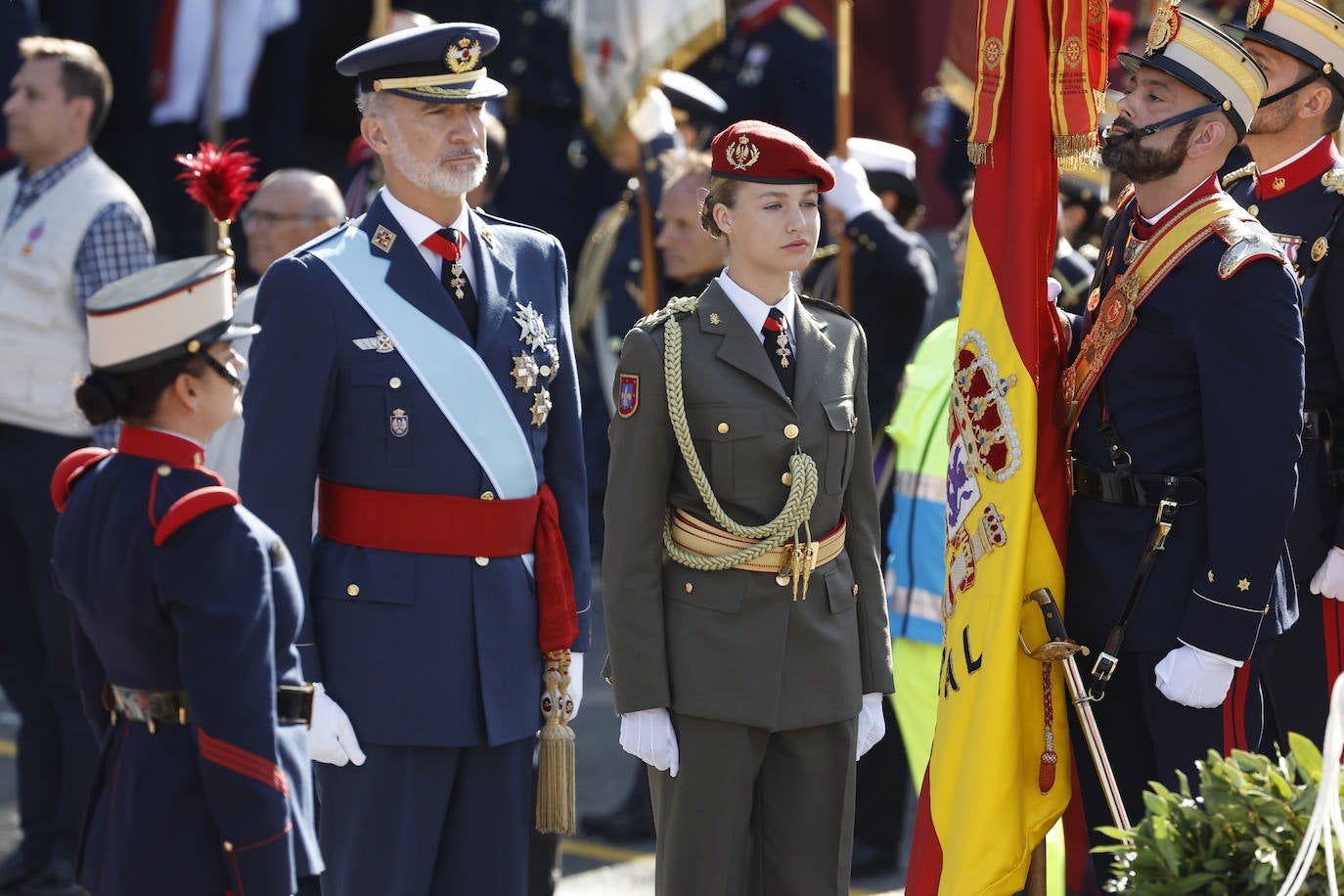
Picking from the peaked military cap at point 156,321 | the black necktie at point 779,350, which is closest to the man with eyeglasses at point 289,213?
the black necktie at point 779,350

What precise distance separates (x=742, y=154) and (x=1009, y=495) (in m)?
0.92

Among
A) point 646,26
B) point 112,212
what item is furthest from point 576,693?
Answer: point 646,26

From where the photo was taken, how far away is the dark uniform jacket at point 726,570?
3.93 m

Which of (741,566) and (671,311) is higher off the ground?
(671,311)

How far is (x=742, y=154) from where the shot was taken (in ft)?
13.2

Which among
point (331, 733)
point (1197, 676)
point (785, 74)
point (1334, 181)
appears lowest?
point (331, 733)

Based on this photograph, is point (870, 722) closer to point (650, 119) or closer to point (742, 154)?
point (742, 154)

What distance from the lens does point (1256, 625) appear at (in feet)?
12.6

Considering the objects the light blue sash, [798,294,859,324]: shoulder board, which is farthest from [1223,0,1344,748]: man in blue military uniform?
the light blue sash

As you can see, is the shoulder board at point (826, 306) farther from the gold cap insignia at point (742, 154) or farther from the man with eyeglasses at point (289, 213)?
the man with eyeglasses at point (289, 213)

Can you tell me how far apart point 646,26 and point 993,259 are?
3695mm

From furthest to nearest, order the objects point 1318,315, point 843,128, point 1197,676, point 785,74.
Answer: point 785,74
point 843,128
point 1318,315
point 1197,676

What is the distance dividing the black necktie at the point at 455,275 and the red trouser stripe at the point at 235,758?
3.96 ft

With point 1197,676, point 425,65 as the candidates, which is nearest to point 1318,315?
point 1197,676
